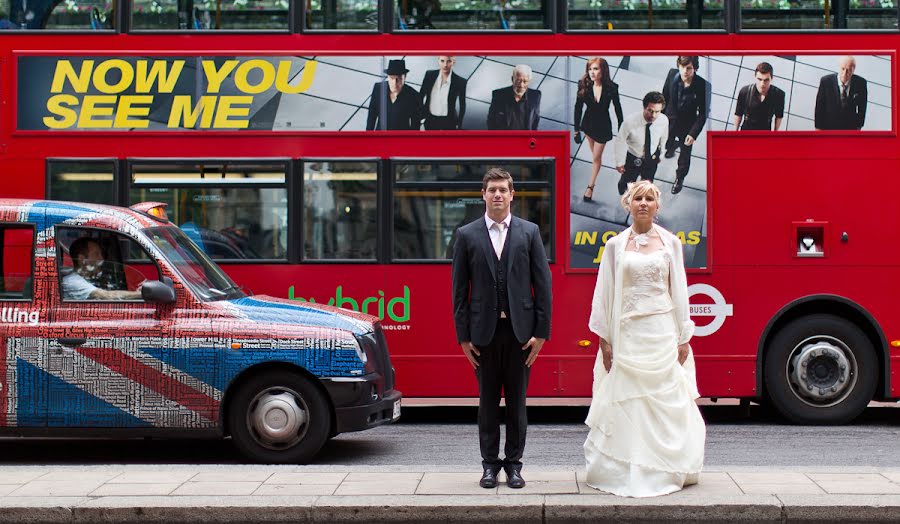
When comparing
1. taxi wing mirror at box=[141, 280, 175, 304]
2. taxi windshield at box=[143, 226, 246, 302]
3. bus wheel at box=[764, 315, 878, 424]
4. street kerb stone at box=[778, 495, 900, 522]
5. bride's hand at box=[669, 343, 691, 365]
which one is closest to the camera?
street kerb stone at box=[778, 495, 900, 522]

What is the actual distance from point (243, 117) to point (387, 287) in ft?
6.37

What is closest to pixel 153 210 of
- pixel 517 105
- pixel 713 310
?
pixel 517 105

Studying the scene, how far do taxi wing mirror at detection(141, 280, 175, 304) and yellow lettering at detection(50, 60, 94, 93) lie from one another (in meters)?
3.05

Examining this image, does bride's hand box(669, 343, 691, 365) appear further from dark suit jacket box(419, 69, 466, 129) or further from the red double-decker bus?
dark suit jacket box(419, 69, 466, 129)

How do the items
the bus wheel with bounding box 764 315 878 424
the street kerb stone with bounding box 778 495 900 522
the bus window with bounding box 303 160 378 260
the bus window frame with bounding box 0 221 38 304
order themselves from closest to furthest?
1. the street kerb stone with bounding box 778 495 900 522
2. the bus window frame with bounding box 0 221 38 304
3. the bus wheel with bounding box 764 315 878 424
4. the bus window with bounding box 303 160 378 260

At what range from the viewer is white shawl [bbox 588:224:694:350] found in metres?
7.46

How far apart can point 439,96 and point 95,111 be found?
9.80 feet

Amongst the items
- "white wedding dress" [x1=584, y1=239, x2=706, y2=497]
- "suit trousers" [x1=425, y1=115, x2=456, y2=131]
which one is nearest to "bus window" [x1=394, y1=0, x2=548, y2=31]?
"suit trousers" [x1=425, y1=115, x2=456, y2=131]

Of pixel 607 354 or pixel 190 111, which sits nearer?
pixel 607 354

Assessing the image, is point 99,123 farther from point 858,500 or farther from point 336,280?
point 858,500

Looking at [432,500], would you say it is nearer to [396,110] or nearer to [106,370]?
[106,370]

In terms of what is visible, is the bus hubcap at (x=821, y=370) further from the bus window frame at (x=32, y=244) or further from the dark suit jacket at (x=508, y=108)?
the bus window frame at (x=32, y=244)

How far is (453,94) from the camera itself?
36.0 feet

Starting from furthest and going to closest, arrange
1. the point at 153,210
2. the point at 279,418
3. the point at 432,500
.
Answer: the point at 153,210 < the point at 279,418 < the point at 432,500
